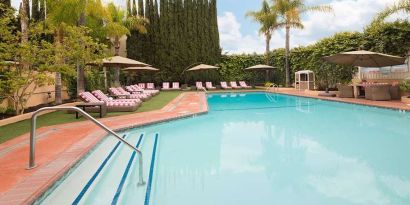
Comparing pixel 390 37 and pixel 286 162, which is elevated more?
pixel 390 37

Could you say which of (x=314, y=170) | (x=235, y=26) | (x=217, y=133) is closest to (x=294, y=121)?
(x=217, y=133)

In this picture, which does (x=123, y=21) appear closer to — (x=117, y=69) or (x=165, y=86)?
(x=165, y=86)

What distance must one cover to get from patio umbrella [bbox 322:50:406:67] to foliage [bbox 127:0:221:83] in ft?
59.7

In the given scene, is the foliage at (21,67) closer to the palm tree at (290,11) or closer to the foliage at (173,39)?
the foliage at (173,39)

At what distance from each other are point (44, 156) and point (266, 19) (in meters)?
25.4

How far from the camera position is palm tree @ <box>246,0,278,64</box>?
27.4m

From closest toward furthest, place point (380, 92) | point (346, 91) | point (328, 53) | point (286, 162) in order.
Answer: point (286, 162) < point (380, 92) < point (346, 91) < point (328, 53)

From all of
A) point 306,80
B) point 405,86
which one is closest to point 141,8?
point 306,80

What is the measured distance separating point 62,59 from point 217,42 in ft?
73.1

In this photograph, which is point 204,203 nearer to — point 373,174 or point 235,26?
point 373,174

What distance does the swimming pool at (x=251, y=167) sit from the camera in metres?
4.05

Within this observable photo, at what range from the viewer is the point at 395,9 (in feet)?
47.0

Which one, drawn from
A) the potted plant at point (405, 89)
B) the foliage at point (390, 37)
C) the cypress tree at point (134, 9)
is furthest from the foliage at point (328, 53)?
the cypress tree at point (134, 9)

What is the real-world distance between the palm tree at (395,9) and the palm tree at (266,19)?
1284 cm
